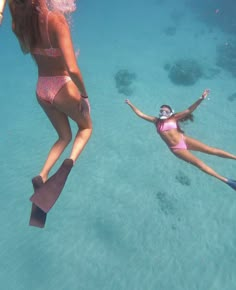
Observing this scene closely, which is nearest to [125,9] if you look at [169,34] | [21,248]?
[169,34]

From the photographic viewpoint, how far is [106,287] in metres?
12.7

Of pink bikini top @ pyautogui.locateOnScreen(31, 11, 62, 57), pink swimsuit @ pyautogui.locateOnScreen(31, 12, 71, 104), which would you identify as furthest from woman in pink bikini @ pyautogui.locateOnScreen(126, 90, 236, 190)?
pink bikini top @ pyautogui.locateOnScreen(31, 11, 62, 57)

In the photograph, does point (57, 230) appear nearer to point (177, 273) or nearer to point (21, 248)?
point (21, 248)

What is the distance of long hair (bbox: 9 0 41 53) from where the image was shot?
3623 mm

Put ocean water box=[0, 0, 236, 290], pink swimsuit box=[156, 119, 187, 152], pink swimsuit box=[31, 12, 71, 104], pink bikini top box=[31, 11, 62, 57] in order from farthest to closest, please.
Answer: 1. ocean water box=[0, 0, 236, 290]
2. pink swimsuit box=[156, 119, 187, 152]
3. pink swimsuit box=[31, 12, 71, 104]
4. pink bikini top box=[31, 11, 62, 57]

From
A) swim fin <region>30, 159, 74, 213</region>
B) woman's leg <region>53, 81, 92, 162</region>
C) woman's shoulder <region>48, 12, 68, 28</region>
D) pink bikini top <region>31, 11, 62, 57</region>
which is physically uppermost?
woman's shoulder <region>48, 12, 68, 28</region>

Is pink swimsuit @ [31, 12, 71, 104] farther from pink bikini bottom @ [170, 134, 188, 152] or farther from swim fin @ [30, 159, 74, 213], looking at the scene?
pink bikini bottom @ [170, 134, 188, 152]

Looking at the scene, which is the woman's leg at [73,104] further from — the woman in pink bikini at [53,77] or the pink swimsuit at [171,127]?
the pink swimsuit at [171,127]

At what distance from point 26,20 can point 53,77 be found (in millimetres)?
879

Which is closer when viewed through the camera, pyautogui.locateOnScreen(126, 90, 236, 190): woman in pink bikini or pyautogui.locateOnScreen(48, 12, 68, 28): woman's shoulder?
pyautogui.locateOnScreen(48, 12, 68, 28): woman's shoulder

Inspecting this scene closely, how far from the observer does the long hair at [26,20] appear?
11.9 ft

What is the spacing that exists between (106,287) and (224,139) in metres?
8.89

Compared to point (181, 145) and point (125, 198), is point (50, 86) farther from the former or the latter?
point (125, 198)

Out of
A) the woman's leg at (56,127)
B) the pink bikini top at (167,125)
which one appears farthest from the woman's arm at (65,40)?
the pink bikini top at (167,125)
